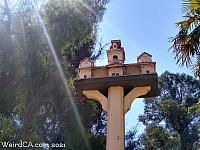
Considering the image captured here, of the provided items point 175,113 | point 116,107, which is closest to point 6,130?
point 116,107

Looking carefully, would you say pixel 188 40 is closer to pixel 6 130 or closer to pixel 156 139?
pixel 6 130

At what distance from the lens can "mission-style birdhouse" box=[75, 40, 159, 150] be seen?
11.5ft

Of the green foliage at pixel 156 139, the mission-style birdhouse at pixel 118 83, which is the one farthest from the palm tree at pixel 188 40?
the green foliage at pixel 156 139

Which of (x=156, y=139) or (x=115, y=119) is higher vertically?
(x=156, y=139)

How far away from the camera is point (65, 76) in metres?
5.53

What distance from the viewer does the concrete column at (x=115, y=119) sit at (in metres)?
3.27

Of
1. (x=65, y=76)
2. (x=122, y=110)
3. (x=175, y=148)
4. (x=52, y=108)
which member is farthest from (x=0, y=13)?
(x=175, y=148)

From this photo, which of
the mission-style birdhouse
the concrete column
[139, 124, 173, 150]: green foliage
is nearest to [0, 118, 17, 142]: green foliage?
the mission-style birdhouse

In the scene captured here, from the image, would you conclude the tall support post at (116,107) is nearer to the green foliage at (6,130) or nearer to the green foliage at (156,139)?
the green foliage at (6,130)

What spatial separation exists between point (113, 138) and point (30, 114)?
1.94m

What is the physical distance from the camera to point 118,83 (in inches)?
141

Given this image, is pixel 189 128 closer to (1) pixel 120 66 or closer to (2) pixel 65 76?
(2) pixel 65 76

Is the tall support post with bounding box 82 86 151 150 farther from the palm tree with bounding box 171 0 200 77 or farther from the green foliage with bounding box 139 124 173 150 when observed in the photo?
the green foliage with bounding box 139 124 173 150

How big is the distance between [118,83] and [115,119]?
0.41 meters
